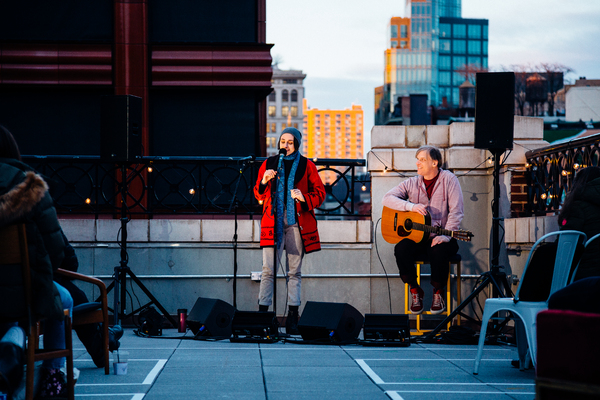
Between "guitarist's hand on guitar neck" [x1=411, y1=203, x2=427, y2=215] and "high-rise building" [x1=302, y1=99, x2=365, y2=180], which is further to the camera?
"high-rise building" [x1=302, y1=99, x2=365, y2=180]

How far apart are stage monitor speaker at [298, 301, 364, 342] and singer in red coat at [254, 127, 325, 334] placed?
0.51 meters

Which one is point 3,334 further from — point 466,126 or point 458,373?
point 466,126

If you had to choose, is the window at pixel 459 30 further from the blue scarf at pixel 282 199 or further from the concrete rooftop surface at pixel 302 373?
the concrete rooftop surface at pixel 302 373

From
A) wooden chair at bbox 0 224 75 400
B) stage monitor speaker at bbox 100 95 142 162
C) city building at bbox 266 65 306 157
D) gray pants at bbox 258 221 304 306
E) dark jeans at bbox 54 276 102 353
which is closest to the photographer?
wooden chair at bbox 0 224 75 400

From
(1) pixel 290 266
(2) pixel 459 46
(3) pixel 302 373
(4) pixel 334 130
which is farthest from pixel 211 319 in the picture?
(4) pixel 334 130

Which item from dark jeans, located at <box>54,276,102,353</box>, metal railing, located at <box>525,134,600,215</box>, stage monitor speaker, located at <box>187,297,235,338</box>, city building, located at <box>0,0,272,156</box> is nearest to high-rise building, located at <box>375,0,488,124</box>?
city building, located at <box>0,0,272,156</box>

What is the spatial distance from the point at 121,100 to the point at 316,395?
4.48 m

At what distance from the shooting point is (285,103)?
126 metres

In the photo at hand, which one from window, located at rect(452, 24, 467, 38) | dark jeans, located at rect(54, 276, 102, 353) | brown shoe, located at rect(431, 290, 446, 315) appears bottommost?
brown shoe, located at rect(431, 290, 446, 315)

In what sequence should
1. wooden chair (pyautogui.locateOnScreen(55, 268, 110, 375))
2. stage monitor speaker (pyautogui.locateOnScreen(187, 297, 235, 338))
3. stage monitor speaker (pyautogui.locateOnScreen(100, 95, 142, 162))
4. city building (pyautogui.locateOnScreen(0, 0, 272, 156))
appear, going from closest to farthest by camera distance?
wooden chair (pyautogui.locateOnScreen(55, 268, 110, 375)), stage monitor speaker (pyautogui.locateOnScreen(187, 297, 235, 338)), stage monitor speaker (pyautogui.locateOnScreen(100, 95, 142, 162)), city building (pyautogui.locateOnScreen(0, 0, 272, 156))

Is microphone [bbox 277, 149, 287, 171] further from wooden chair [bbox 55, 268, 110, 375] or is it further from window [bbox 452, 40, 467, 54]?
window [bbox 452, 40, 467, 54]

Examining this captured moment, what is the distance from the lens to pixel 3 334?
354 centimetres

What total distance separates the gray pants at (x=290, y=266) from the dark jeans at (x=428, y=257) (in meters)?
0.99

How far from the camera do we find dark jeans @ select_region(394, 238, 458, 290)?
6.65 metres
